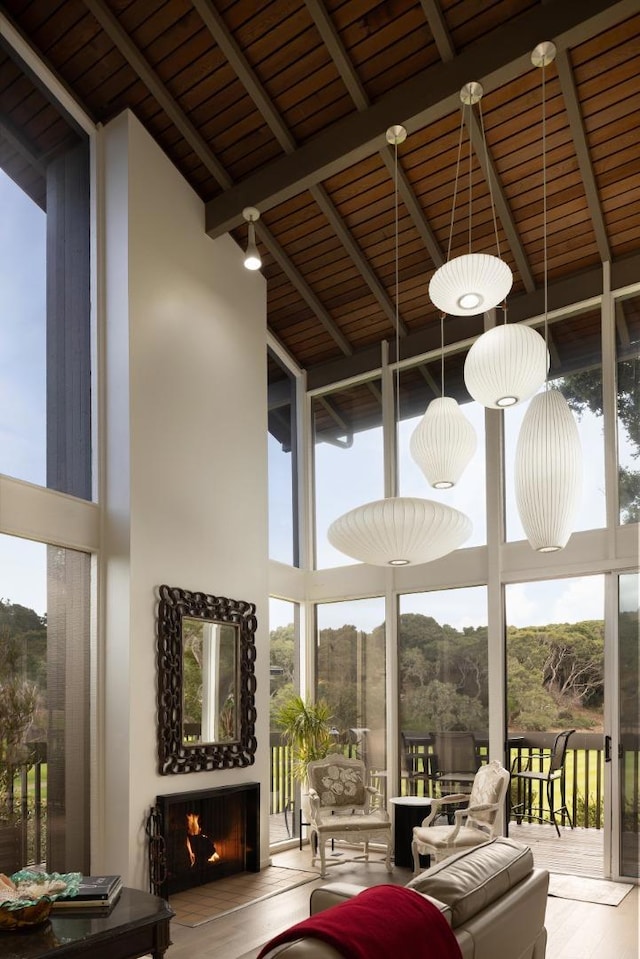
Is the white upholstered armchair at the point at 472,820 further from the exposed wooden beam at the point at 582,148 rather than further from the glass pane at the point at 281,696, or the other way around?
the exposed wooden beam at the point at 582,148

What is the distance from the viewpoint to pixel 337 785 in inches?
279

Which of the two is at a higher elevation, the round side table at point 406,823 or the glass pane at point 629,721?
the glass pane at point 629,721

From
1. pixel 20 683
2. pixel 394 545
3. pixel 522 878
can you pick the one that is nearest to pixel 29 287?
pixel 20 683

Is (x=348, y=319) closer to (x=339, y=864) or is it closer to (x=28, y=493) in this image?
(x=28, y=493)

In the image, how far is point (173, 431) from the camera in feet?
21.0

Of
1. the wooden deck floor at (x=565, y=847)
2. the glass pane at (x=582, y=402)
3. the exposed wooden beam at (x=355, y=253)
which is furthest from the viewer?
the exposed wooden beam at (x=355, y=253)

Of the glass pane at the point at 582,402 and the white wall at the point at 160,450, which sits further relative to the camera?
the glass pane at the point at 582,402

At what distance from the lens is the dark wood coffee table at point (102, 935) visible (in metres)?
2.93

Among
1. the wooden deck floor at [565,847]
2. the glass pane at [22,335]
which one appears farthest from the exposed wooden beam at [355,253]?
the wooden deck floor at [565,847]

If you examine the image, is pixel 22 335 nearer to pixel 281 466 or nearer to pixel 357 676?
pixel 281 466

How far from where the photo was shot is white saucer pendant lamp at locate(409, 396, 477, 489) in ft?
16.3

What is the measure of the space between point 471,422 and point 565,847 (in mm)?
3701

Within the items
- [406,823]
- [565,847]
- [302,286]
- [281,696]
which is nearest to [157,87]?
[302,286]

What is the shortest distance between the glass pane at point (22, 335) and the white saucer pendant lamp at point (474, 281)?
2.99 m
